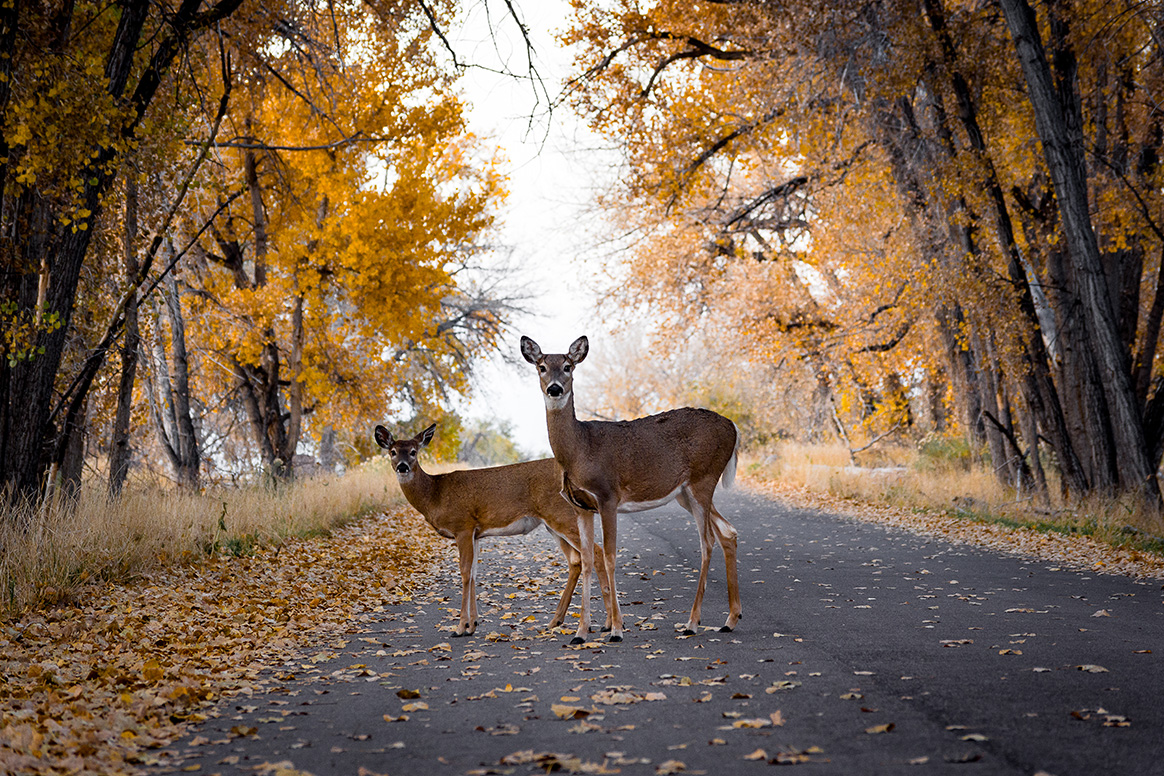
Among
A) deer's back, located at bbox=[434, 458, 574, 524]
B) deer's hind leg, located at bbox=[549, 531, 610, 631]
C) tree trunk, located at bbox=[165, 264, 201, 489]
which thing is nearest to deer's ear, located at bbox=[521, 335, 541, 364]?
deer's back, located at bbox=[434, 458, 574, 524]

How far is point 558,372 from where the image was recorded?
26.1ft

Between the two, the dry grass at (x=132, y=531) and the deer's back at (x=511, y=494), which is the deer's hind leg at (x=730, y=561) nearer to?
the deer's back at (x=511, y=494)

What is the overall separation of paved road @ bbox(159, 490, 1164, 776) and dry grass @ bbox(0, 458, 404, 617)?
2741 mm

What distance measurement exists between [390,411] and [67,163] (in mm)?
18419

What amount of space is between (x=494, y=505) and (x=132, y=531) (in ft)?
15.6

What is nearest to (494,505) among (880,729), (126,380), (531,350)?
(531,350)

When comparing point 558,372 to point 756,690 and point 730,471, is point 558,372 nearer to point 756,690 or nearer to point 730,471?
point 730,471

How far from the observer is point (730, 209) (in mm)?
29734

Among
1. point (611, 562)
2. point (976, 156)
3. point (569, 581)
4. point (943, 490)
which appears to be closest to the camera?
point (611, 562)

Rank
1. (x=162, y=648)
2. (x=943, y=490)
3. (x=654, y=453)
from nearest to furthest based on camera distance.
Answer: (x=162, y=648) → (x=654, y=453) → (x=943, y=490)

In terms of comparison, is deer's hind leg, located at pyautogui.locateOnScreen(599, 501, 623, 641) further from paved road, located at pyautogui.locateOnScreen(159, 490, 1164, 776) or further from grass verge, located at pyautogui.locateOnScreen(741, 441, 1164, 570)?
grass verge, located at pyautogui.locateOnScreen(741, 441, 1164, 570)

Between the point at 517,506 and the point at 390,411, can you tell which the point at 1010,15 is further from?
the point at 390,411

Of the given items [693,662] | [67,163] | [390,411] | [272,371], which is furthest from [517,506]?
[390,411]

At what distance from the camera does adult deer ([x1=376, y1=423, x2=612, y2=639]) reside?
28.0 ft
